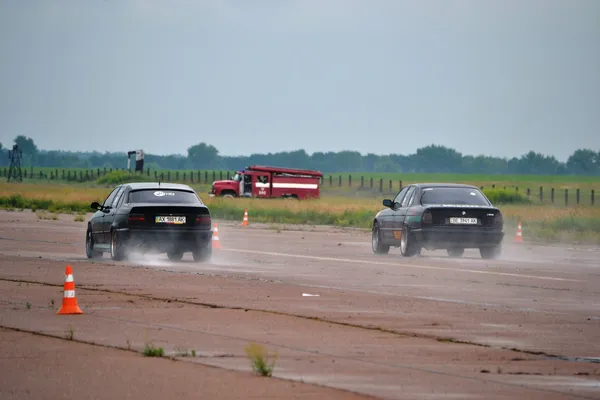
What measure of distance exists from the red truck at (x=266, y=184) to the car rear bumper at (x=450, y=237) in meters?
52.9

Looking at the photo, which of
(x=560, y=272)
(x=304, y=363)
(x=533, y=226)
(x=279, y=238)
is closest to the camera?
(x=304, y=363)

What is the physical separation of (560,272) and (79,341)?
13.6 m

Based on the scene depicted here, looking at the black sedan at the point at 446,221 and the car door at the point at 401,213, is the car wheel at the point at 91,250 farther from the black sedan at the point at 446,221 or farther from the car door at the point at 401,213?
the car door at the point at 401,213

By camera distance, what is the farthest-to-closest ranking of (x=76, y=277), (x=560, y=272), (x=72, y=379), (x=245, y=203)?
1. (x=245, y=203)
2. (x=560, y=272)
3. (x=76, y=277)
4. (x=72, y=379)

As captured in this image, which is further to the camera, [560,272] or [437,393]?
[560,272]

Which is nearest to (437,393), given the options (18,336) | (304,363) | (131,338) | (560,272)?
(304,363)

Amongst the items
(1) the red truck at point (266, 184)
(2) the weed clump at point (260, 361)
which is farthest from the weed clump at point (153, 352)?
(1) the red truck at point (266, 184)

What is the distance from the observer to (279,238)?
38.1 m

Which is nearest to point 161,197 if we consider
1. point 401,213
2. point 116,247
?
point 116,247

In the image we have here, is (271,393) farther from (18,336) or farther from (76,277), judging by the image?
(76,277)

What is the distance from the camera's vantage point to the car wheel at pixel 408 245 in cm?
2772

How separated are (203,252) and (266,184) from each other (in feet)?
181

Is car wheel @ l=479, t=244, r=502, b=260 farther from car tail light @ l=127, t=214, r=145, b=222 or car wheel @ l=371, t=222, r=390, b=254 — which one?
car tail light @ l=127, t=214, r=145, b=222

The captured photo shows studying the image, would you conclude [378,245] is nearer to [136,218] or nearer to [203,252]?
[203,252]
